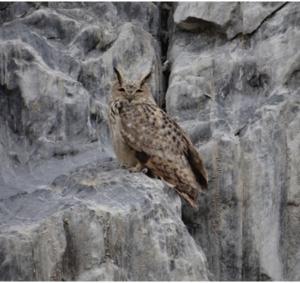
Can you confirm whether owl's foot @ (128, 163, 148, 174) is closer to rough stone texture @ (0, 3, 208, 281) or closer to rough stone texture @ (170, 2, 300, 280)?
rough stone texture @ (0, 3, 208, 281)

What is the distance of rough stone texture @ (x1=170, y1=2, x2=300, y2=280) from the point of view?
5160 mm

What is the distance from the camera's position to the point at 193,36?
5797 millimetres

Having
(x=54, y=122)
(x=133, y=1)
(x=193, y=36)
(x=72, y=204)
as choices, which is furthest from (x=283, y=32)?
(x=72, y=204)

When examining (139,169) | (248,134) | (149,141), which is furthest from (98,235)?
(248,134)

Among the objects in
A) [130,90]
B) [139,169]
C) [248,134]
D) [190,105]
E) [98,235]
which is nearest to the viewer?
[98,235]

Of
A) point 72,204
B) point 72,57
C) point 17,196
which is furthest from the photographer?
point 72,57

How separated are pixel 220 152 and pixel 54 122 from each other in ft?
3.55

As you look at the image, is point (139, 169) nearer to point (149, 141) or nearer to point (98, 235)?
point (149, 141)

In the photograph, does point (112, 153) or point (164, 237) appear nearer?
point (164, 237)

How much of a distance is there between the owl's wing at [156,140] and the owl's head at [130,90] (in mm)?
57

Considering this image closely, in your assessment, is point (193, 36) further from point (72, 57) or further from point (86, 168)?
point (86, 168)

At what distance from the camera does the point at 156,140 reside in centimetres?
468

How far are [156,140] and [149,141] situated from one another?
41 mm

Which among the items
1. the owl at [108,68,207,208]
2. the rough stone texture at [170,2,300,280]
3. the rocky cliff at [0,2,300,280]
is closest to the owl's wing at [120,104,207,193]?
the owl at [108,68,207,208]
